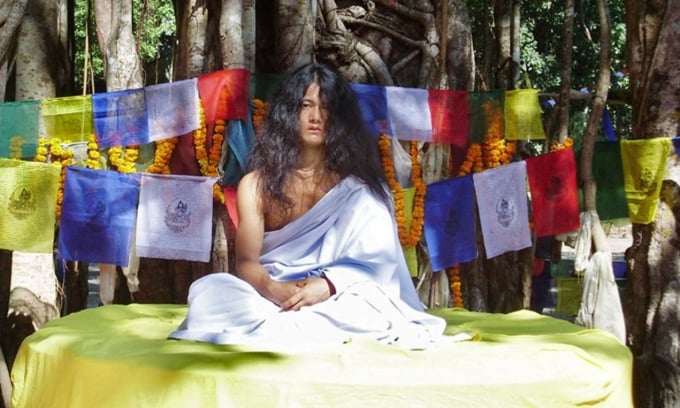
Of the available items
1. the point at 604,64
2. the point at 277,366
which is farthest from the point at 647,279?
the point at 277,366

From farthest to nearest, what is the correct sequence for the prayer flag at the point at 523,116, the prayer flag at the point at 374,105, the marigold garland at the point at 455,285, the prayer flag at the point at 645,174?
the marigold garland at the point at 455,285 → the prayer flag at the point at 523,116 → the prayer flag at the point at 374,105 → the prayer flag at the point at 645,174

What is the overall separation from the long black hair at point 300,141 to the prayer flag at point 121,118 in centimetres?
143

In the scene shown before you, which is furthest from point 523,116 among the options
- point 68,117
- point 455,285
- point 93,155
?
point 68,117

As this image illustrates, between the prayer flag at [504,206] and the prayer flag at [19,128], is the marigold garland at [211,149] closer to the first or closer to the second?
the prayer flag at [19,128]

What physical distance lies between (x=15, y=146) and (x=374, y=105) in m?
2.12

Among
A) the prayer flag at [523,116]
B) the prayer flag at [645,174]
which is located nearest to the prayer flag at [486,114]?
the prayer flag at [523,116]

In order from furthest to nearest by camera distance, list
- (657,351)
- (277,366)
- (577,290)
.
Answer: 1. (577,290)
2. (657,351)
3. (277,366)

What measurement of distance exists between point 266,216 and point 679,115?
2.51m

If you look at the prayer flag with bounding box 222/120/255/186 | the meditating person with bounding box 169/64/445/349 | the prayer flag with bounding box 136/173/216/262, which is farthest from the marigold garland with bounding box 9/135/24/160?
the meditating person with bounding box 169/64/445/349

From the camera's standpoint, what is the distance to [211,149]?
5578 millimetres

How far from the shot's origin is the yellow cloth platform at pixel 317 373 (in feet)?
9.88

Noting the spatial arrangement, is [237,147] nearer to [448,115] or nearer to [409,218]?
[409,218]

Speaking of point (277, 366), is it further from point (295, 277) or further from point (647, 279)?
point (647, 279)

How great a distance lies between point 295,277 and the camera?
4086 millimetres
